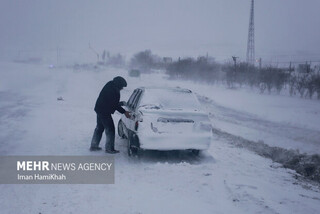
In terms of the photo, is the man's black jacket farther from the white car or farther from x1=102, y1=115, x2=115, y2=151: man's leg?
the white car

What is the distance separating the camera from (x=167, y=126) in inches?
302

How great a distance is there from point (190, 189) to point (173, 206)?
0.85 meters

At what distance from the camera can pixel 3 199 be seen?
5.42 meters

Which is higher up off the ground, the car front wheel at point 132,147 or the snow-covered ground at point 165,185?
the car front wheel at point 132,147

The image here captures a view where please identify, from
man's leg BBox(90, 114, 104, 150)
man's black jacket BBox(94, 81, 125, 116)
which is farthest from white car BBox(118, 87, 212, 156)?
man's leg BBox(90, 114, 104, 150)

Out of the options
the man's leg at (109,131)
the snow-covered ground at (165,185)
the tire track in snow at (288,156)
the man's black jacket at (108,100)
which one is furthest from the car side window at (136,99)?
the tire track in snow at (288,156)

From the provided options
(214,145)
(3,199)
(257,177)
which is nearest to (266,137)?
(214,145)

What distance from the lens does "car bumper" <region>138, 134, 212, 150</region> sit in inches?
301

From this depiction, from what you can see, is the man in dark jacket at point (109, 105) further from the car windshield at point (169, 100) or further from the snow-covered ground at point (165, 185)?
the car windshield at point (169, 100)

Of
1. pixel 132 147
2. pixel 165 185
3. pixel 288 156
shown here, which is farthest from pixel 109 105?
pixel 288 156

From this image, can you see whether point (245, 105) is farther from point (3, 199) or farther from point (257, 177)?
point (3, 199)

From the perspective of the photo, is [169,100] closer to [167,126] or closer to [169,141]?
[167,126]

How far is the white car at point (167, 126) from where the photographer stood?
7.66 meters

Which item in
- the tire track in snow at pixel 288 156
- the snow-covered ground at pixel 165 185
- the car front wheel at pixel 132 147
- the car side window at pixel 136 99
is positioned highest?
the car side window at pixel 136 99
